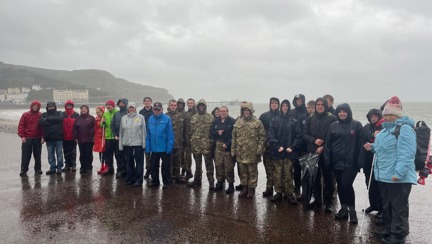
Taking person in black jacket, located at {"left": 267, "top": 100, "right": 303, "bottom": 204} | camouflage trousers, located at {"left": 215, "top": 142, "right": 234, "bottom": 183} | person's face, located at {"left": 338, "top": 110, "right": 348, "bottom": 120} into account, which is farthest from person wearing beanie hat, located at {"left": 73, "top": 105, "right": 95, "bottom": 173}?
A: person's face, located at {"left": 338, "top": 110, "right": 348, "bottom": 120}

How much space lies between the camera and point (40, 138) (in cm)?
795

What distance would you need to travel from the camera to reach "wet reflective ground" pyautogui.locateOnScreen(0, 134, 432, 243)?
402cm

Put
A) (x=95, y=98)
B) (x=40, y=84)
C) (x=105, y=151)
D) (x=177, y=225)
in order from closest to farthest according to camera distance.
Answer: (x=177, y=225) < (x=105, y=151) < (x=95, y=98) < (x=40, y=84)

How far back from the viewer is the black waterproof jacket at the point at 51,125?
7.68 meters

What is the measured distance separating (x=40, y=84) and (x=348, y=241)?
202m

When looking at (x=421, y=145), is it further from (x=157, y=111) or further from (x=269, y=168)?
(x=157, y=111)

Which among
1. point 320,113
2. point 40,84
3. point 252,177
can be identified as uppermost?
point 40,84

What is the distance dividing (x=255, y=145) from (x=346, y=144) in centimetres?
174

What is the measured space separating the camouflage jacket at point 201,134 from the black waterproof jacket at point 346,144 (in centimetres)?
269

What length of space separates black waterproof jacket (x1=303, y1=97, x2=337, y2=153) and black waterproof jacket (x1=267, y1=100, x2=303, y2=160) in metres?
0.19

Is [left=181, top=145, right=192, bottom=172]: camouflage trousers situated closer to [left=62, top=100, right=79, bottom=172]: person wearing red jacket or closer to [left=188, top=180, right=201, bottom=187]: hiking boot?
[left=188, top=180, right=201, bottom=187]: hiking boot

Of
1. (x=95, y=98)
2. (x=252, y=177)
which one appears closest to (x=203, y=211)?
(x=252, y=177)

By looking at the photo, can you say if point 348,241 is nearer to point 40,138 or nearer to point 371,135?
point 371,135

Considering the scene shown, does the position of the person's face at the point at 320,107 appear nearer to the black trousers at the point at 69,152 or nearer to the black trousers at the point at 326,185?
the black trousers at the point at 326,185
